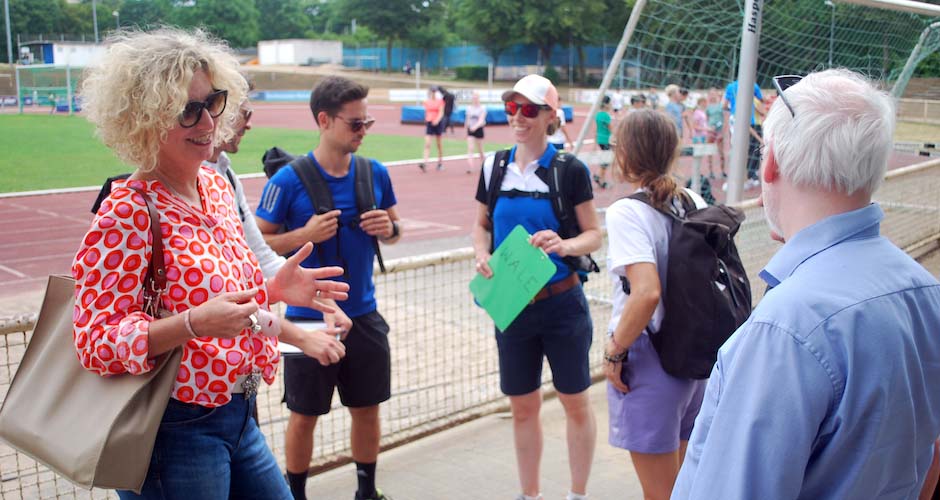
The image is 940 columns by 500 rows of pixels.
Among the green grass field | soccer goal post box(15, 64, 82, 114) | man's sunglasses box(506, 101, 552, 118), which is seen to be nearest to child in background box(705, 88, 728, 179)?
the green grass field

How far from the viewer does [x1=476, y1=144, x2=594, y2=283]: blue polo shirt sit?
3.77 metres

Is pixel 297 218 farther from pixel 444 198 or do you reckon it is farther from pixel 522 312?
pixel 444 198

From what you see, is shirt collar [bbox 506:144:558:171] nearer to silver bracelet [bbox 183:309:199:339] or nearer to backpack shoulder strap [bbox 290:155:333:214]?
backpack shoulder strap [bbox 290:155:333:214]

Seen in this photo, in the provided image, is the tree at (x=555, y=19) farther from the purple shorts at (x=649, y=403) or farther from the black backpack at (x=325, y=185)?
the purple shorts at (x=649, y=403)

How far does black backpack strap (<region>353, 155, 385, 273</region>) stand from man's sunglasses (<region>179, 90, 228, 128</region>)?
4.43ft

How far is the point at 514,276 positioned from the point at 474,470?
49.2 inches

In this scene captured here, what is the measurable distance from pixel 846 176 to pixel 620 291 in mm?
1760

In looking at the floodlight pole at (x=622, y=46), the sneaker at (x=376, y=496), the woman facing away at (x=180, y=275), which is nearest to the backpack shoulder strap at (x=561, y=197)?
the sneaker at (x=376, y=496)

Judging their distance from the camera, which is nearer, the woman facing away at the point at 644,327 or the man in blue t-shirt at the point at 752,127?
the woman facing away at the point at 644,327

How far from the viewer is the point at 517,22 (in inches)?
2724

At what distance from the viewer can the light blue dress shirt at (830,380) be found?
52.9 inches

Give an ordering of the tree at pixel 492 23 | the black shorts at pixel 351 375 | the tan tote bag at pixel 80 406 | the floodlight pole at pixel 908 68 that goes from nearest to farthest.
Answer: the tan tote bag at pixel 80 406 < the black shorts at pixel 351 375 < the floodlight pole at pixel 908 68 < the tree at pixel 492 23

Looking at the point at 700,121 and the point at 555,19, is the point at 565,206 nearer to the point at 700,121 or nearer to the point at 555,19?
the point at 700,121

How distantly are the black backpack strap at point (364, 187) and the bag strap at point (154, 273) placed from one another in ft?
5.26
